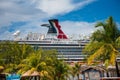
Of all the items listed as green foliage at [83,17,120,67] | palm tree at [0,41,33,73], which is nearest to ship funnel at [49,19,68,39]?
palm tree at [0,41,33,73]

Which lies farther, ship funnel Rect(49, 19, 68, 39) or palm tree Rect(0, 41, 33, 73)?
ship funnel Rect(49, 19, 68, 39)

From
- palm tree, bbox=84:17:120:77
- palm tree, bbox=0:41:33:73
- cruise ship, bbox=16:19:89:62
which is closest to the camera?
palm tree, bbox=84:17:120:77

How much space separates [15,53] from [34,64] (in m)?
9.72

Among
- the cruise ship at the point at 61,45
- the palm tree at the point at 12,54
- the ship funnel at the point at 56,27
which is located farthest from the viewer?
the ship funnel at the point at 56,27

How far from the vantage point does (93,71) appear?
48500 millimetres

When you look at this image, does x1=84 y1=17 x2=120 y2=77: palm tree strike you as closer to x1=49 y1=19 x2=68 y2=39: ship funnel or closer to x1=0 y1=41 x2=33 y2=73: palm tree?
x1=0 y1=41 x2=33 y2=73: palm tree

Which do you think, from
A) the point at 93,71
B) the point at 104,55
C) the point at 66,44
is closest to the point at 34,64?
the point at 104,55

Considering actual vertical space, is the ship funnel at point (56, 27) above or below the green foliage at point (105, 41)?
above

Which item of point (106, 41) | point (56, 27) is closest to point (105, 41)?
point (106, 41)

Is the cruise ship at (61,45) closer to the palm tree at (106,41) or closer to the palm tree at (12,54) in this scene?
the palm tree at (12,54)

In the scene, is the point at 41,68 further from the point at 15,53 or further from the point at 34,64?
the point at 15,53

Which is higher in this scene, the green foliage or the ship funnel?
the ship funnel

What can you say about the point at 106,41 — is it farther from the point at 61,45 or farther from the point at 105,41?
the point at 61,45

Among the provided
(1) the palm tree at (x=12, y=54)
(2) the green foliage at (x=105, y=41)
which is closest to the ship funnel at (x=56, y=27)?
(1) the palm tree at (x=12, y=54)
